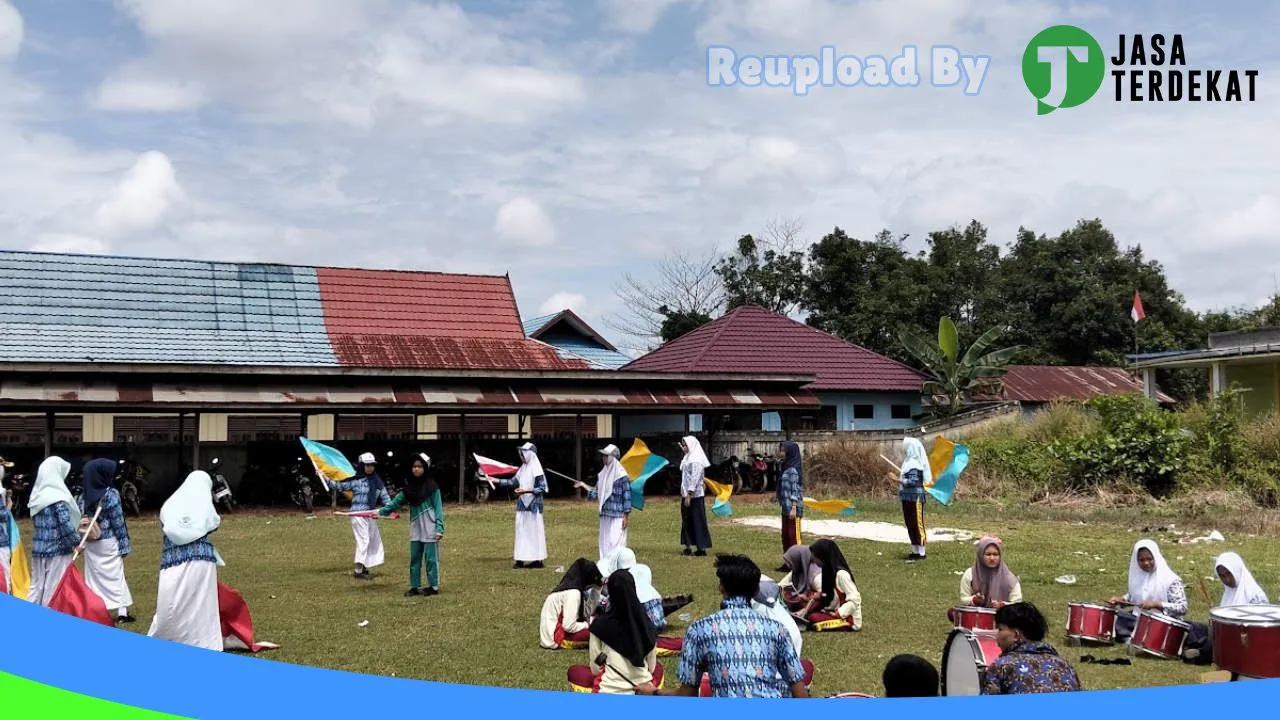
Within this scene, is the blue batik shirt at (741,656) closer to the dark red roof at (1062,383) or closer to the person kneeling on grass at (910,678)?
the person kneeling on grass at (910,678)

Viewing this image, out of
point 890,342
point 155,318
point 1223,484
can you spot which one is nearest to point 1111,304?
point 890,342

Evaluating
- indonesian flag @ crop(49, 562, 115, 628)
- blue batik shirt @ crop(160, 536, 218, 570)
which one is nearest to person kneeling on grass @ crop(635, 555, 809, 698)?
blue batik shirt @ crop(160, 536, 218, 570)

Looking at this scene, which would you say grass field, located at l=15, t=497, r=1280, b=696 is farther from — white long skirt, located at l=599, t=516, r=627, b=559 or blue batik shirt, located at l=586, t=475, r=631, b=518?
blue batik shirt, located at l=586, t=475, r=631, b=518

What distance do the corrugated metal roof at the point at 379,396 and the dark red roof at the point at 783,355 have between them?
499cm

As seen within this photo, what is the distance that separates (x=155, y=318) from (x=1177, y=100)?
2364 centimetres

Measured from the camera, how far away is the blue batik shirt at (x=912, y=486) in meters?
14.0

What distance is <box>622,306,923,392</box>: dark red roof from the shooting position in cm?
3241

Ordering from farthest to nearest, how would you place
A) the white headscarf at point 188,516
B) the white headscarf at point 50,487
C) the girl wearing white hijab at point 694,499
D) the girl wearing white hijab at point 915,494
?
the girl wearing white hijab at point 694,499 → the girl wearing white hijab at point 915,494 → the white headscarf at point 50,487 → the white headscarf at point 188,516

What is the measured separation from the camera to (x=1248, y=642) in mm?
6809

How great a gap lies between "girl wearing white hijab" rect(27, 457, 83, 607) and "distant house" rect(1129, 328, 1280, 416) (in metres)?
21.4

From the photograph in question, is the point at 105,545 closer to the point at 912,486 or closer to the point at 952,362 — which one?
A: the point at 912,486

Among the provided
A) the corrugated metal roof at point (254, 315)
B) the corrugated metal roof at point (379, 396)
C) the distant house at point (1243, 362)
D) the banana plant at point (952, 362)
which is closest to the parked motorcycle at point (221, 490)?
the corrugated metal roof at point (379, 396)

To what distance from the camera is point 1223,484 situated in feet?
64.3

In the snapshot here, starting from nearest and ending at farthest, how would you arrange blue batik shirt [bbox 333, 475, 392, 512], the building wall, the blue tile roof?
blue batik shirt [bbox 333, 475, 392, 512], the blue tile roof, the building wall
